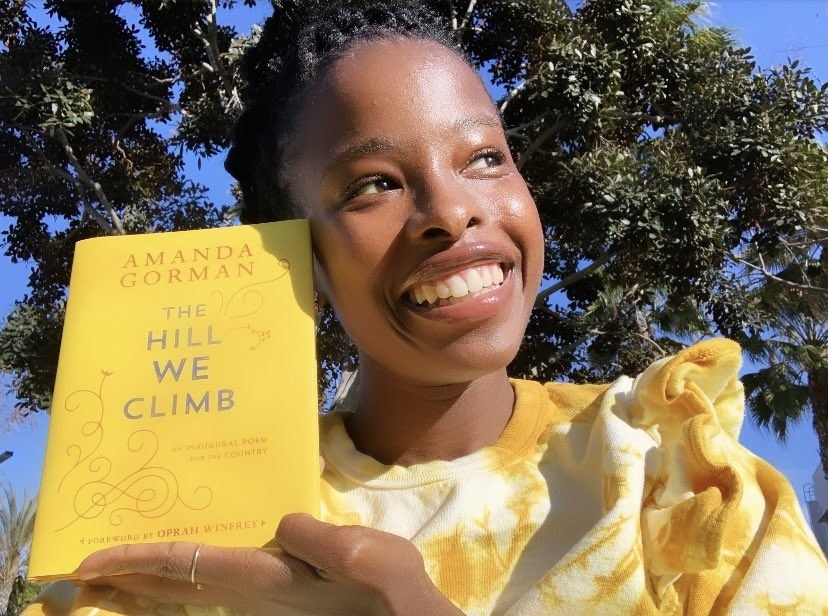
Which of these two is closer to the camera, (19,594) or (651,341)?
(651,341)

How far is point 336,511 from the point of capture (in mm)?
1161

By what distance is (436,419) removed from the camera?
3.97 ft

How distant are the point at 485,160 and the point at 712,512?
645 mm

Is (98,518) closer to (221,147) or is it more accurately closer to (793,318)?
(221,147)

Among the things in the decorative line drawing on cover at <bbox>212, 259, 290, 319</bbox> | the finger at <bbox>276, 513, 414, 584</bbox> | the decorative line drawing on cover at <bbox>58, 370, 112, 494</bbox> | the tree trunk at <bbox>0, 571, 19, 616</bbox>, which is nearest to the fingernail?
the decorative line drawing on cover at <bbox>58, 370, 112, 494</bbox>

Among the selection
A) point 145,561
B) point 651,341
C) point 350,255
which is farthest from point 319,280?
point 651,341

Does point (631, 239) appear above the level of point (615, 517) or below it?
above

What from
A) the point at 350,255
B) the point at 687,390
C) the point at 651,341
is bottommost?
the point at 687,390

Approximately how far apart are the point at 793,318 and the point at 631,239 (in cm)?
497

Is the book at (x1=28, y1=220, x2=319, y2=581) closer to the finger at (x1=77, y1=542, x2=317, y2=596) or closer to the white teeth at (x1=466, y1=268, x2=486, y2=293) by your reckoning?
the finger at (x1=77, y1=542, x2=317, y2=596)

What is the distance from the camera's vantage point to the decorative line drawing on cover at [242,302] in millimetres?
1096

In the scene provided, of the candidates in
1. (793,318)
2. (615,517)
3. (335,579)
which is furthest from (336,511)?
(793,318)

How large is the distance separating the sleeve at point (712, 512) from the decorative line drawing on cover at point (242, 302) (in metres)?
0.60

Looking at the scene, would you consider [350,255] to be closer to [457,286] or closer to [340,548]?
[457,286]
